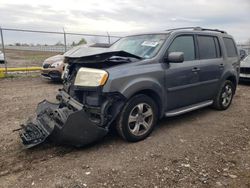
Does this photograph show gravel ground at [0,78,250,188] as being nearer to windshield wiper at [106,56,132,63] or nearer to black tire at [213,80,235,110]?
black tire at [213,80,235,110]

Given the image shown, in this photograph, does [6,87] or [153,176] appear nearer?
[153,176]

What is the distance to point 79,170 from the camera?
332 cm

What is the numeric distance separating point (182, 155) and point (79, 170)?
1.48 m

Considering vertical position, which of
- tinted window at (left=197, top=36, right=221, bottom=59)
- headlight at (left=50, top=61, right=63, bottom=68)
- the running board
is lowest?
the running board

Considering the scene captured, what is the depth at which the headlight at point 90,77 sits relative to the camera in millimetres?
3742

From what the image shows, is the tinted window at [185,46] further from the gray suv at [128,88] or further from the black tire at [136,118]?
the black tire at [136,118]

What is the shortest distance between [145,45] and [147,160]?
2135 millimetres

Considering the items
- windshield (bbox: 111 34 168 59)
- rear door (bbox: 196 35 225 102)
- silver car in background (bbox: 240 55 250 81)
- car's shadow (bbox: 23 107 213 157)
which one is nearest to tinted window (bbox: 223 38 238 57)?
rear door (bbox: 196 35 225 102)

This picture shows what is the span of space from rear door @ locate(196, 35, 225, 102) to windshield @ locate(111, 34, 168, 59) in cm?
101

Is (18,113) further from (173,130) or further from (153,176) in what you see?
(153,176)

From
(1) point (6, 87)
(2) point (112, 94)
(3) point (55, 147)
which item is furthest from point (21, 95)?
(2) point (112, 94)

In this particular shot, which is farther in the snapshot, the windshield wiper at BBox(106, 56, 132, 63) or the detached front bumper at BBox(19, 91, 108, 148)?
the windshield wiper at BBox(106, 56, 132, 63)

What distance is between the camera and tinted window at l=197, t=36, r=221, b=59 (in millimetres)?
5312

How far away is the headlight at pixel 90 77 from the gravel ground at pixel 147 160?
0.99 m
